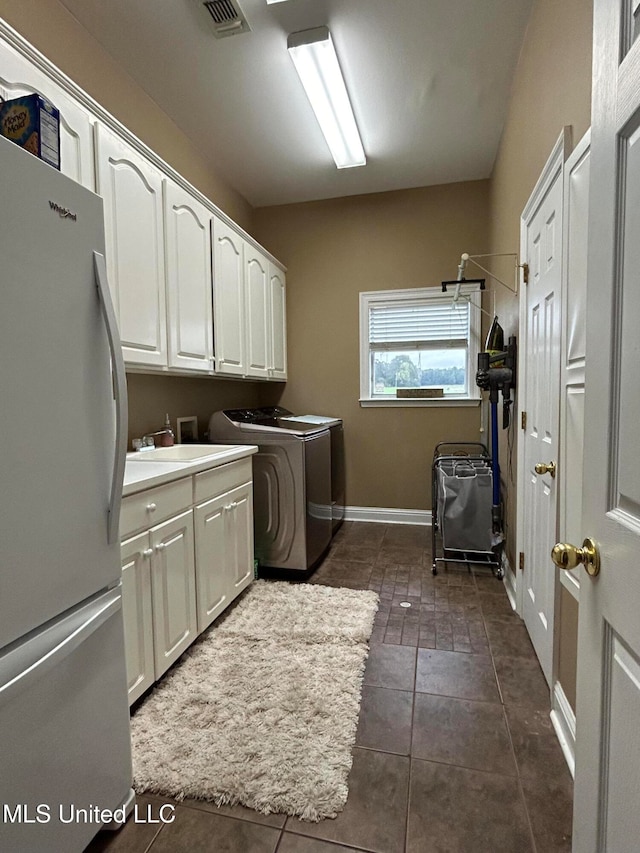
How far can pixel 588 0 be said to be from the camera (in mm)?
1349

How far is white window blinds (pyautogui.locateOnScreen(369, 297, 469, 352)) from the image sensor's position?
3.87m

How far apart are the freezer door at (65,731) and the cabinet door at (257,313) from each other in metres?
2.38

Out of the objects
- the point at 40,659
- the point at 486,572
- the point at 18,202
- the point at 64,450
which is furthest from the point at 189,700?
the point at 486,572

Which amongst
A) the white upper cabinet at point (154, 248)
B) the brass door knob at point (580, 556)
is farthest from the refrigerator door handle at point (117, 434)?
the brass door knob at point (580, 556)

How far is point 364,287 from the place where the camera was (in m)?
3.98

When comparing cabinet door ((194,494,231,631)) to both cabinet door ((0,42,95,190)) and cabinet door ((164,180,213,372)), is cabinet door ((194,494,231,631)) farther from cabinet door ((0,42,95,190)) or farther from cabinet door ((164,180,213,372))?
cabinet door ((0,42,95,190))

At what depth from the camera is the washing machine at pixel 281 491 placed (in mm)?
2848

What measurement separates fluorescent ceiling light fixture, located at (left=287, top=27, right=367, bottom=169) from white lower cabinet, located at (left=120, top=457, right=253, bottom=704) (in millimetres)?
2158

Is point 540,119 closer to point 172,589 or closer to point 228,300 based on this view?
point 228,300

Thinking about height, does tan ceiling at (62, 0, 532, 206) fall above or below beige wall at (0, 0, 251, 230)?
above

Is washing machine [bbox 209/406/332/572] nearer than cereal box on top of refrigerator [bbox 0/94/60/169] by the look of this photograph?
No

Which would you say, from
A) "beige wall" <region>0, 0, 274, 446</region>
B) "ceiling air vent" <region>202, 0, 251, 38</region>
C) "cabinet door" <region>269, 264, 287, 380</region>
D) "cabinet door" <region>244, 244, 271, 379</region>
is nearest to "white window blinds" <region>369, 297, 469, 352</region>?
"cabinet door" <region>269, 264, 287, 380</region>

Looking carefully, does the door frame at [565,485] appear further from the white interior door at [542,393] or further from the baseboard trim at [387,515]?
the baseboard trim at [387,515]

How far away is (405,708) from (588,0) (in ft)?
8.14
